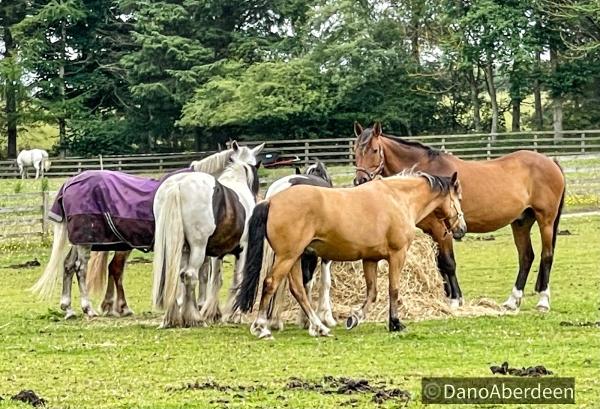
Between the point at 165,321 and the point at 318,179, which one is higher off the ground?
the point at 318,179

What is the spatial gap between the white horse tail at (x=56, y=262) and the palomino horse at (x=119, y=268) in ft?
1.81

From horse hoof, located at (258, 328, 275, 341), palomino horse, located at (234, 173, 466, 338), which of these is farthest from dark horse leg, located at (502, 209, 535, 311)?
horse hoof, located at (258, 328, 275, 341)

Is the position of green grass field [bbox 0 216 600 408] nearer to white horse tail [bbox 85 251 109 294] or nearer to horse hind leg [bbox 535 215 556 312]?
horse hind leg [bbox 535 215 556 312]

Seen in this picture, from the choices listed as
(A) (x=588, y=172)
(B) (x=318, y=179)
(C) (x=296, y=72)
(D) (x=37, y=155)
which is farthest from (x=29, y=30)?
(B) (x=318, y=179)

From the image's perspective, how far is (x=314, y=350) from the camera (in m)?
9.96

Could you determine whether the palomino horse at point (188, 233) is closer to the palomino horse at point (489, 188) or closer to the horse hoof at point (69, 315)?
the palomino horse at point (489, 188)

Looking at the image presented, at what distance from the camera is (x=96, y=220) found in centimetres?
1320

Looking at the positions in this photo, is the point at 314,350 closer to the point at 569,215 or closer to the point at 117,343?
the point at 117,343

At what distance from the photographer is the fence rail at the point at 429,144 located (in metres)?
36.2

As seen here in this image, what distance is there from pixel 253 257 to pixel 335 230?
0.94 metres

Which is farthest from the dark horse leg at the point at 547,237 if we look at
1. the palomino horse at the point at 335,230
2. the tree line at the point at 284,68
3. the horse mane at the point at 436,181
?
the tree line at the point at 284,68

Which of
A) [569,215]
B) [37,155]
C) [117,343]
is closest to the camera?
[117,343]

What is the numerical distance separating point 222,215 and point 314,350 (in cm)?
288

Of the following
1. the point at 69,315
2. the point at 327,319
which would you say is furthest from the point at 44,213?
the point at 327,319
